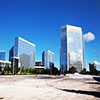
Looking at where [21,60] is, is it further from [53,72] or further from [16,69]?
[53,72]

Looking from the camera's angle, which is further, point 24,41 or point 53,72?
point 24,41

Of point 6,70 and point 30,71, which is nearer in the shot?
point 6,70

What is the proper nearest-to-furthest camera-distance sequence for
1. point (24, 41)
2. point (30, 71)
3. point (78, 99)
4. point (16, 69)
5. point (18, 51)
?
1. point (78, 99)
2. point (16, 69)
3. point (30, 71)
4. point (18, 51)
5. point (24, 41)

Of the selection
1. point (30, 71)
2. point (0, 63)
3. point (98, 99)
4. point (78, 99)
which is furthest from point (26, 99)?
point (0, 63)

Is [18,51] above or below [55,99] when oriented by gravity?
above

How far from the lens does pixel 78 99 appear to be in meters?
Answer: 10.5

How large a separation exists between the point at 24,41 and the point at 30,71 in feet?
232

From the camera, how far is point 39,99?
10.5m

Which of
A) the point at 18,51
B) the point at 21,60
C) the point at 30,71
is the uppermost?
the point at 18,51

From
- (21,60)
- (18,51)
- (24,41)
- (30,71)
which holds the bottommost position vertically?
(30,71)

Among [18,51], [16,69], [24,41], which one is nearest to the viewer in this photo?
[16,69]

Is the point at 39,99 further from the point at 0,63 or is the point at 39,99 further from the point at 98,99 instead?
the point at 0,63

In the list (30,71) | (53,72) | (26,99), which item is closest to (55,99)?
(26,99)

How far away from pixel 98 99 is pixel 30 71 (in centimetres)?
12776
